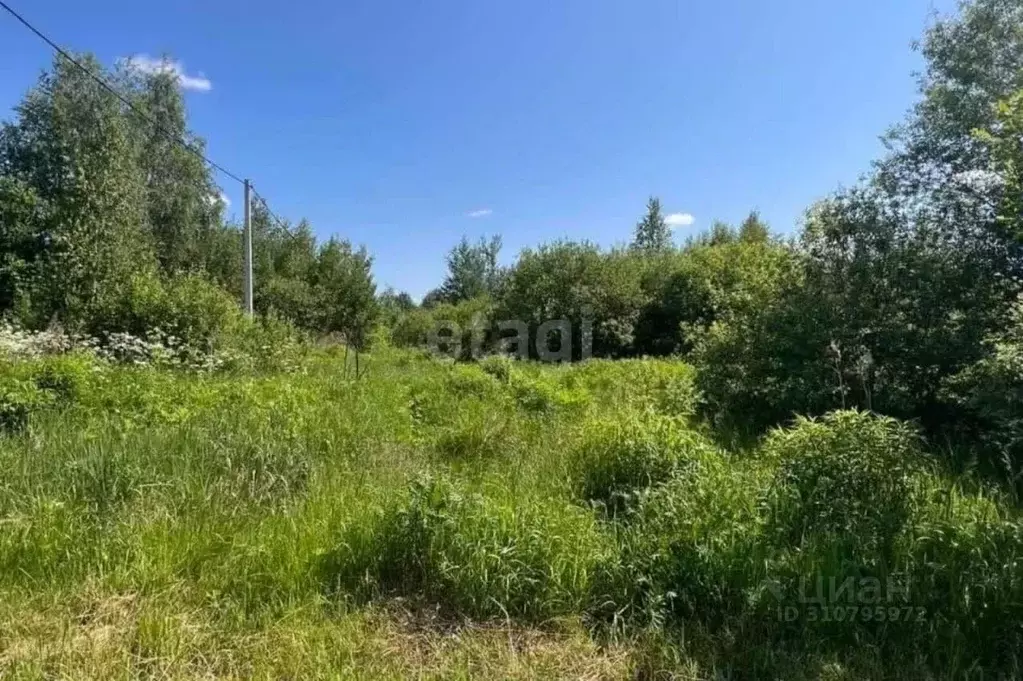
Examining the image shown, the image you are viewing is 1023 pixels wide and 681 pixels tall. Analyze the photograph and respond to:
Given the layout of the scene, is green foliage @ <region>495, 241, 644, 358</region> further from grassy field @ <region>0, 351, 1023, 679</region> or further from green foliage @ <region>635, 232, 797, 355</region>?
grassy field @ <region>0, 351, 1023, 679</region>

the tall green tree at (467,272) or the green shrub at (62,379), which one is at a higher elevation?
the tall green tree at (467,272)

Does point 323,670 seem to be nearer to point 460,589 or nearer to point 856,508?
point 460,589

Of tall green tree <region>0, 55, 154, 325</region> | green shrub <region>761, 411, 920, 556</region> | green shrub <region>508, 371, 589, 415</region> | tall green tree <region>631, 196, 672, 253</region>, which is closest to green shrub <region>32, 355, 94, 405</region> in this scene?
green shrub <region>508, 371, 589, 415</region>

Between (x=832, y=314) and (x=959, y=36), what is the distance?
443 centimetres

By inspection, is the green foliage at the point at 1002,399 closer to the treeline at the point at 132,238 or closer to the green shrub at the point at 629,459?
the green shrub at the point at 629,459

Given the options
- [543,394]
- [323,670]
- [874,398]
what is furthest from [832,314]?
[323,670]

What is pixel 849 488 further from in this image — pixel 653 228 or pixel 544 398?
pixel 653 228

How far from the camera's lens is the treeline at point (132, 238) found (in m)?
10.8

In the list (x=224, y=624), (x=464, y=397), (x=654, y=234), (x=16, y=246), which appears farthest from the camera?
(x=654, y=234)

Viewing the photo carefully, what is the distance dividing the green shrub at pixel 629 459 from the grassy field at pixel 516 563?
16 millimetres

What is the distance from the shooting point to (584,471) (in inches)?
164

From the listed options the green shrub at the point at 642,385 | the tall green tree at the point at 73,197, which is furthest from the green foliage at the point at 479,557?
the tall green tree at the point at 73,197

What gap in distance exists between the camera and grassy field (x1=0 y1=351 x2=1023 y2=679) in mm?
2398

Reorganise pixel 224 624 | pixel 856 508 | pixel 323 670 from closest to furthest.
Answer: pixel 323 670 < pixel 224 624 < pixel 856 508
